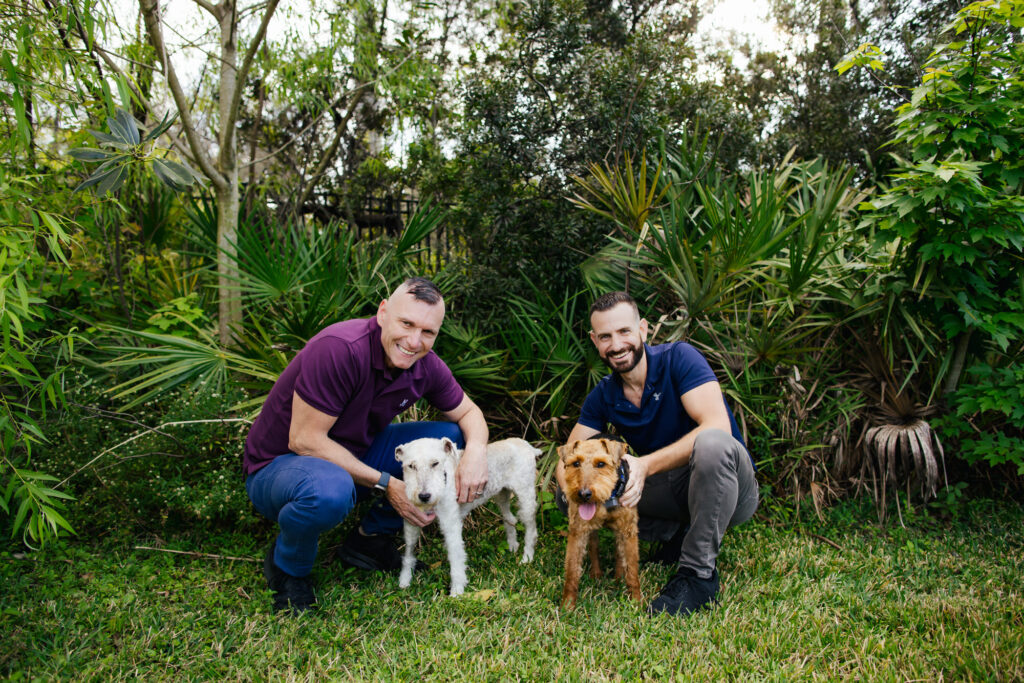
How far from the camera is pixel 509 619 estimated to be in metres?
2.86

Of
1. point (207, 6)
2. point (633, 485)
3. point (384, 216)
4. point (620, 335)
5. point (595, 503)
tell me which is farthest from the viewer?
point (384, 216)

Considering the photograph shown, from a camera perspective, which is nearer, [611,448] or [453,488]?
[611,448]

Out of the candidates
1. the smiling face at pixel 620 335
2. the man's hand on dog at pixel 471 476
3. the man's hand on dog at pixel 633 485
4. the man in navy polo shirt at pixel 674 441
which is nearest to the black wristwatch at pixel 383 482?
the man's hand on dog at pixel 471 476

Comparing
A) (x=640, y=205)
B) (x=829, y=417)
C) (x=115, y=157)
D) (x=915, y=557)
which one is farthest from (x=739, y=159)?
(x=115, y=157)

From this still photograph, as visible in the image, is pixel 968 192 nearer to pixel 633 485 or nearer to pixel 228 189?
pixel 633 485

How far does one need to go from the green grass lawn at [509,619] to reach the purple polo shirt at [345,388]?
2.60 feet

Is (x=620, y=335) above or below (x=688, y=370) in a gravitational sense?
above

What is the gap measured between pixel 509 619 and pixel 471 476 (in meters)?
0.74

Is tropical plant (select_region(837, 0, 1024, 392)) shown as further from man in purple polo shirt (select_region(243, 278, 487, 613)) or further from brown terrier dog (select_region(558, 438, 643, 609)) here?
man in purple polo shirt (select_region(243, 278, 487, 613))

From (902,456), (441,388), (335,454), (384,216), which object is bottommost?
(902,456)

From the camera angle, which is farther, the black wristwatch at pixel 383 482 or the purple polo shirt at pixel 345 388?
the black wristwatch at pixel 383 482

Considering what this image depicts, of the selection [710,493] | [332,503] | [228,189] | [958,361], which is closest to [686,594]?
[710,493]

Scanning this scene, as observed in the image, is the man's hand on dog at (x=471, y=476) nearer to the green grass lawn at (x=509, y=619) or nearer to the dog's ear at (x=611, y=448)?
the green grass lawn at (x=509, y=619)

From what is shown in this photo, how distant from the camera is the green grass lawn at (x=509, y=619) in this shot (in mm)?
2492
